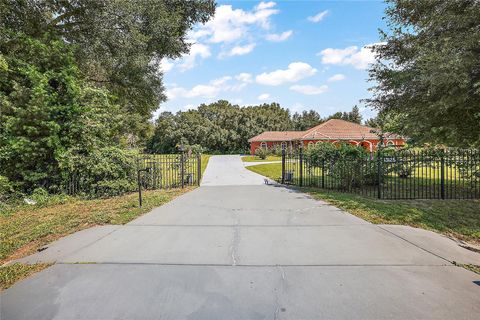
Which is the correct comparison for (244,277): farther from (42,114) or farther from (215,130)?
(215,130)

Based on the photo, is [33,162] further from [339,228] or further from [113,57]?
[339,228]

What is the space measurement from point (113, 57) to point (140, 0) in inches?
93.5

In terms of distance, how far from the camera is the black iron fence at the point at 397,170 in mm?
8484

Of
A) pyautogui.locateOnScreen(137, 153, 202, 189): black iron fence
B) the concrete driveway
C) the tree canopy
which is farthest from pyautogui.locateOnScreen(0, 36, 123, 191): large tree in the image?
the tree canopy

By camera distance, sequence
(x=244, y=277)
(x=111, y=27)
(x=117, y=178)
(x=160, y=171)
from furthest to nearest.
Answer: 1. (x=160, y=171)
2. (x=117, y=178)
3. (x=111, y=27)
4. (x=244, y=277)

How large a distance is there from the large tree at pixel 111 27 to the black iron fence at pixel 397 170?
312 inches

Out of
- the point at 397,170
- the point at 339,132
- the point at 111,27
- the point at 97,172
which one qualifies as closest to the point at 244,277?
the point at 97,172

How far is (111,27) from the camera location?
382 inches

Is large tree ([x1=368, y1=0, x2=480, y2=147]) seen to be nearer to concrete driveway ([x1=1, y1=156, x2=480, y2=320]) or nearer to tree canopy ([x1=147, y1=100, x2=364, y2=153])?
concrete driveway ([x1=1, y1=156, x2=480, y2=320])

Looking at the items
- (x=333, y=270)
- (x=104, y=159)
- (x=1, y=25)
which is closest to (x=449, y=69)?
(x=333, y=270)

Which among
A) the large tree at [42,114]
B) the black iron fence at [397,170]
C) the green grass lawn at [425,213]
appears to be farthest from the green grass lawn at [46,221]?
the black iron fence at [397,170]

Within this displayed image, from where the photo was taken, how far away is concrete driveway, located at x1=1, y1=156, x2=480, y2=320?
8.48 ft

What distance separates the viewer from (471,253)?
406 centimetres

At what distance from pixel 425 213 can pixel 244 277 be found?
5591mm
